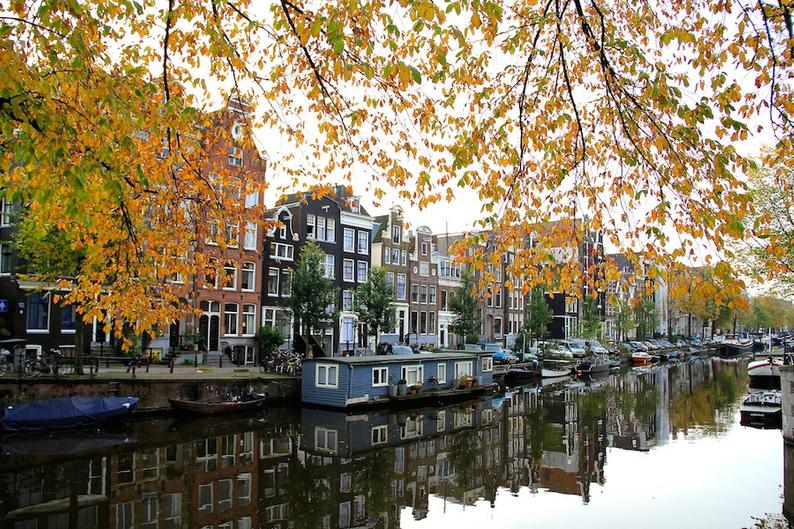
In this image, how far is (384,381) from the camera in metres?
33.0

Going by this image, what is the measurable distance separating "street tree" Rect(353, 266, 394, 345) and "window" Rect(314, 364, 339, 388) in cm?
1269

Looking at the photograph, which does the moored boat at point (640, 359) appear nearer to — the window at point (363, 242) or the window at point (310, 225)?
the window at point (363, 242)

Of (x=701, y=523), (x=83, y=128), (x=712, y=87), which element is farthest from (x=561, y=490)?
(x=83, y=128)

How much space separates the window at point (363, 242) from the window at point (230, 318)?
13.3 meters

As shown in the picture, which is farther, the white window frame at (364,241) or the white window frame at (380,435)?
the white window frame at (364,241)

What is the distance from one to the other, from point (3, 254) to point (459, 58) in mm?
A: 32633

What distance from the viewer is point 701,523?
1588 cm

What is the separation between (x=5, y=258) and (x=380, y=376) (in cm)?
2107

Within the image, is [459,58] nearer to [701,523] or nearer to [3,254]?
[701,523]

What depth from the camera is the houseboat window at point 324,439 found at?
902 inches

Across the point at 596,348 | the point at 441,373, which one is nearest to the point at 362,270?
the point at 441,373

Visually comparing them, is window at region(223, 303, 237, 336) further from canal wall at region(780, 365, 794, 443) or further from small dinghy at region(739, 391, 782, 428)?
canal wall at region(780, 365, 794, 443)

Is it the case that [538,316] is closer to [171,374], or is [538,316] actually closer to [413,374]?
[413,374]

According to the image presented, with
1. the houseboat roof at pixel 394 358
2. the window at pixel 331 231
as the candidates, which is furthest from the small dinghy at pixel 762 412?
the window at pixel 331 231
